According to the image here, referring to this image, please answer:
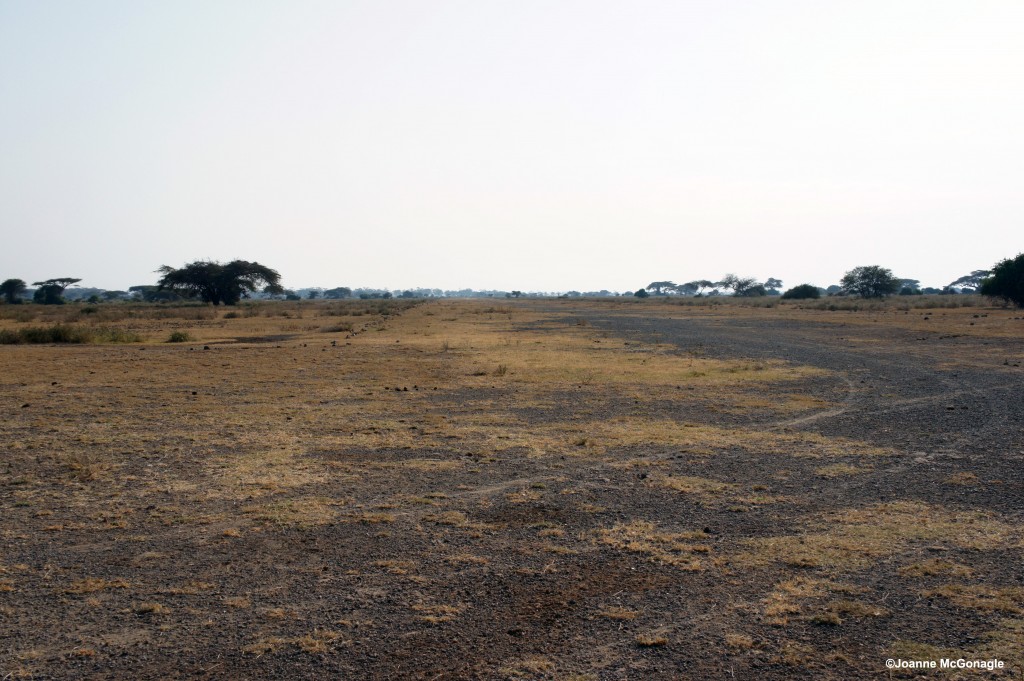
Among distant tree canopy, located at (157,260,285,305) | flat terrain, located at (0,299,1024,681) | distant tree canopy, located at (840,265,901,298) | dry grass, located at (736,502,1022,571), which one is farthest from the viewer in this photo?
distant tree canopy, located at (840,265,901,298)

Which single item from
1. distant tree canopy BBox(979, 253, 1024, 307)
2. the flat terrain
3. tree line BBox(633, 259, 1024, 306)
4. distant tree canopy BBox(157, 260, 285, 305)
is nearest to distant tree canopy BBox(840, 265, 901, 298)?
tree line BBox(633, 259, 1024, 306)

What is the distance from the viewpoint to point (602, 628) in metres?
5.00

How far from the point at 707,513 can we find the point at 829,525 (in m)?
1.10

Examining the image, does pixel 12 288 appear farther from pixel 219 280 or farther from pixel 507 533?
pixel 507 533

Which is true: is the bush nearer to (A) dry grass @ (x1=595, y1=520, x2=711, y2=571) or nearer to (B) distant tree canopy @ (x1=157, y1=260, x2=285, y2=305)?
(B) distant tree canopy @ (x1=157, y1=260, x2=285, y2=305)

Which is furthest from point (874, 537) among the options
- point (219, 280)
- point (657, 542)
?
point (219, 280)

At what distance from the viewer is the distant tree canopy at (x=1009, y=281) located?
58125mm

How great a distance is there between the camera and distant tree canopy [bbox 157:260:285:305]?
82.0m

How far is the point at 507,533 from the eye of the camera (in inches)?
274

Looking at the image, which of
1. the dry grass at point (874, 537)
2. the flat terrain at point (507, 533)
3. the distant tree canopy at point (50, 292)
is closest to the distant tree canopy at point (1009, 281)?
the flat terrain at point (507, 533)

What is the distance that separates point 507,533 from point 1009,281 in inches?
2561

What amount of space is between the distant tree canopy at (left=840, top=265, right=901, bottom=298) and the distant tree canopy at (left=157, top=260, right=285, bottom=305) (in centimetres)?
8525

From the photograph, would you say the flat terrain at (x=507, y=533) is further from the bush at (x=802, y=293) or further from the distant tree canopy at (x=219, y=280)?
the bush at (x=802, y=293)

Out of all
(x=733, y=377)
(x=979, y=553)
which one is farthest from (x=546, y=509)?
(x=733, y=377)
